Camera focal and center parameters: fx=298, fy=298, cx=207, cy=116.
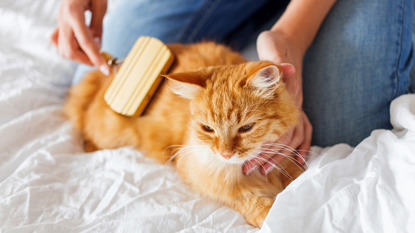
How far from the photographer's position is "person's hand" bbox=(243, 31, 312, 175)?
46.2 inches

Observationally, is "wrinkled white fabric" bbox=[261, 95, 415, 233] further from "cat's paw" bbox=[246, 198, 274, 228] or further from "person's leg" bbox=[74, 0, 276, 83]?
"person's leg" bbox=[74, 0, 276, 83]

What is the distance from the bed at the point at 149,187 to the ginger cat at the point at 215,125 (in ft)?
0.25

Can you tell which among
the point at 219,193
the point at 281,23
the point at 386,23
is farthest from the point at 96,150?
the point at 386,23

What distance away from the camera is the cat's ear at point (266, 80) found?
95 centimetres

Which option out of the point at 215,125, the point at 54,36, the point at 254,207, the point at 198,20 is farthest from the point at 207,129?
the point at 54,36

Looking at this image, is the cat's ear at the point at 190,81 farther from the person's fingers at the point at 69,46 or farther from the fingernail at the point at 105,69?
the person's fingers at the point at 69,46

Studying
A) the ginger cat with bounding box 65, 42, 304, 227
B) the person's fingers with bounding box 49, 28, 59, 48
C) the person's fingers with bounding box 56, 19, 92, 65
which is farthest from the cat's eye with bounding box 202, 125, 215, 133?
the person's fingers with bounding box 49, 28, 59, 48

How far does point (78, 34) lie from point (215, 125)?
0.86 metres

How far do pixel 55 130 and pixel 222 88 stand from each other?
3.27 ft

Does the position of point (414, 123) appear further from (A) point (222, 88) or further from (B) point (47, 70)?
(B) point (47, 70)

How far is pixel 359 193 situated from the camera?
3.17 ft

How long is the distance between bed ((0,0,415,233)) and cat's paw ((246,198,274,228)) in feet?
0.11

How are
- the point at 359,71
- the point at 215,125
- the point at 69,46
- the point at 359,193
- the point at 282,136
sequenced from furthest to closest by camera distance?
the point at 69,46 < the point at 359,71 < the point at 282,136 < the point at 215,125 < the point at 359,193

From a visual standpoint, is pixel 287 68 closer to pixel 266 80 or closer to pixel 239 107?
pixel 266 80
